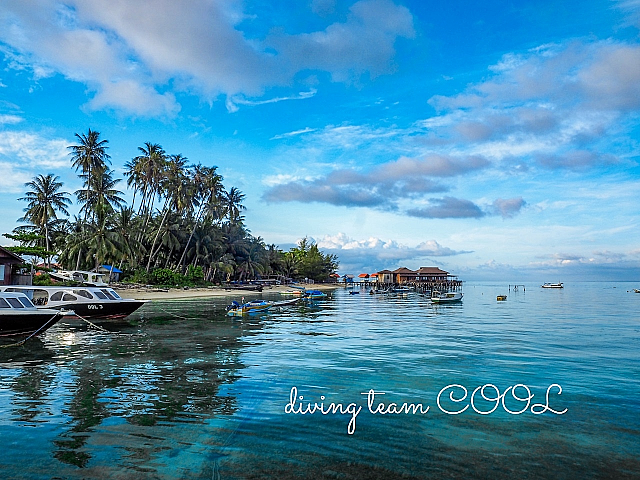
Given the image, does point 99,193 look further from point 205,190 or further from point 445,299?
point 445,299

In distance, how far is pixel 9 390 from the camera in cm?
1207

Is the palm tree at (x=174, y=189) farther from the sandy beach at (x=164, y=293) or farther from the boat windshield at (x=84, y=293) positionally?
the boat windshield at (x=84, y=293)

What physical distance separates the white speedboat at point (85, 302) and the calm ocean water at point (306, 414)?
223 inches

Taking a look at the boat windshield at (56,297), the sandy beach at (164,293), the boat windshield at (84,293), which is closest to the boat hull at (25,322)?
the boat windshield at (56,297)

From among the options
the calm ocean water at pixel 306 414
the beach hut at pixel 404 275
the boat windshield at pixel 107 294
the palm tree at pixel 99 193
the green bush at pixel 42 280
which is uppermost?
the palm tree at pixel 99 193

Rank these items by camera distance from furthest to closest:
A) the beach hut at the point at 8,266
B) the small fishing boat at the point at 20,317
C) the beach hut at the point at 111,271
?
the beach hut at the point at 111,271 → the beach hut at the point at 8,266 → the small fishing boat at the point at 20,317

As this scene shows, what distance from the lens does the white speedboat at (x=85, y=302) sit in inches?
1048

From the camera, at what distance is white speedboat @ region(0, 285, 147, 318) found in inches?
Answer: 1048

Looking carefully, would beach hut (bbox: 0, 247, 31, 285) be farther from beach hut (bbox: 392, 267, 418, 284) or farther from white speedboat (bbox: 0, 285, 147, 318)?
beach hut (bbox: 392, 267, 418, 284)

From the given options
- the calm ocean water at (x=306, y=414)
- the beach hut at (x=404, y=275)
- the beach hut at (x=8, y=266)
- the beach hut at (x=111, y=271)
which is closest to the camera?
the calm ocean water at (x=306, y=414)

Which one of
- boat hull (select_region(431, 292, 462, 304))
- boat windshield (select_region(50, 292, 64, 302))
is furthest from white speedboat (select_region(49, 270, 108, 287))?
boat hull (select_region(431, 292, 462, 304))

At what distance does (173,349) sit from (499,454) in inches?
594

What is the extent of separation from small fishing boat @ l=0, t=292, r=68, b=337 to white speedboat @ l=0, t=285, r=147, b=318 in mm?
6251

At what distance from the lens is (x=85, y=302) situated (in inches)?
1075
